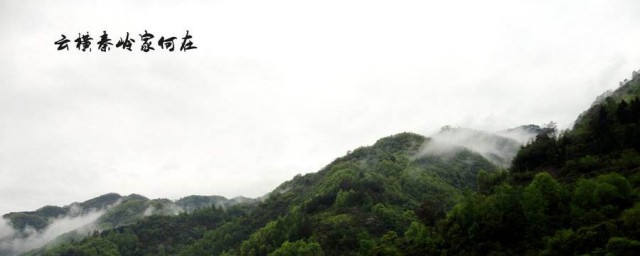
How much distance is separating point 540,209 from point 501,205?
32.6 ft

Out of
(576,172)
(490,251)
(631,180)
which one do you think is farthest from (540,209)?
(576,172)

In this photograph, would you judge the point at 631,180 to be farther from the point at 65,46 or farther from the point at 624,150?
the point at 65,46

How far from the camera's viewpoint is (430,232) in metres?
131

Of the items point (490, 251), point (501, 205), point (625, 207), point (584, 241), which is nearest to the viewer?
point (584, 241)

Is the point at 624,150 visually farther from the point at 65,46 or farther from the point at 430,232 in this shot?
the point at 65,46

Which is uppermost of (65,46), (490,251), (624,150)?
(65,46)

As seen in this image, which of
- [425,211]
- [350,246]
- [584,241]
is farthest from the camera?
[350,246]

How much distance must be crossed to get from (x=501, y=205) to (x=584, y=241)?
28.0 metres

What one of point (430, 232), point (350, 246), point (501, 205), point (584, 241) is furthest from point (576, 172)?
point (350, 246)

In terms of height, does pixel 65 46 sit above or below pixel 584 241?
above

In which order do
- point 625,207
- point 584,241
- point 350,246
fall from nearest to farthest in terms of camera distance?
point 584,241
point 625,207
point 350,246

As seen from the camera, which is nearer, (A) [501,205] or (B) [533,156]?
(A) [501,205]

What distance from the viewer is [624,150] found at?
125 m

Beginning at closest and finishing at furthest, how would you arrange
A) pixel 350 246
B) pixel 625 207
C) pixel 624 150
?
pixel 625 207
pixel 624 150
pixel 350 246
